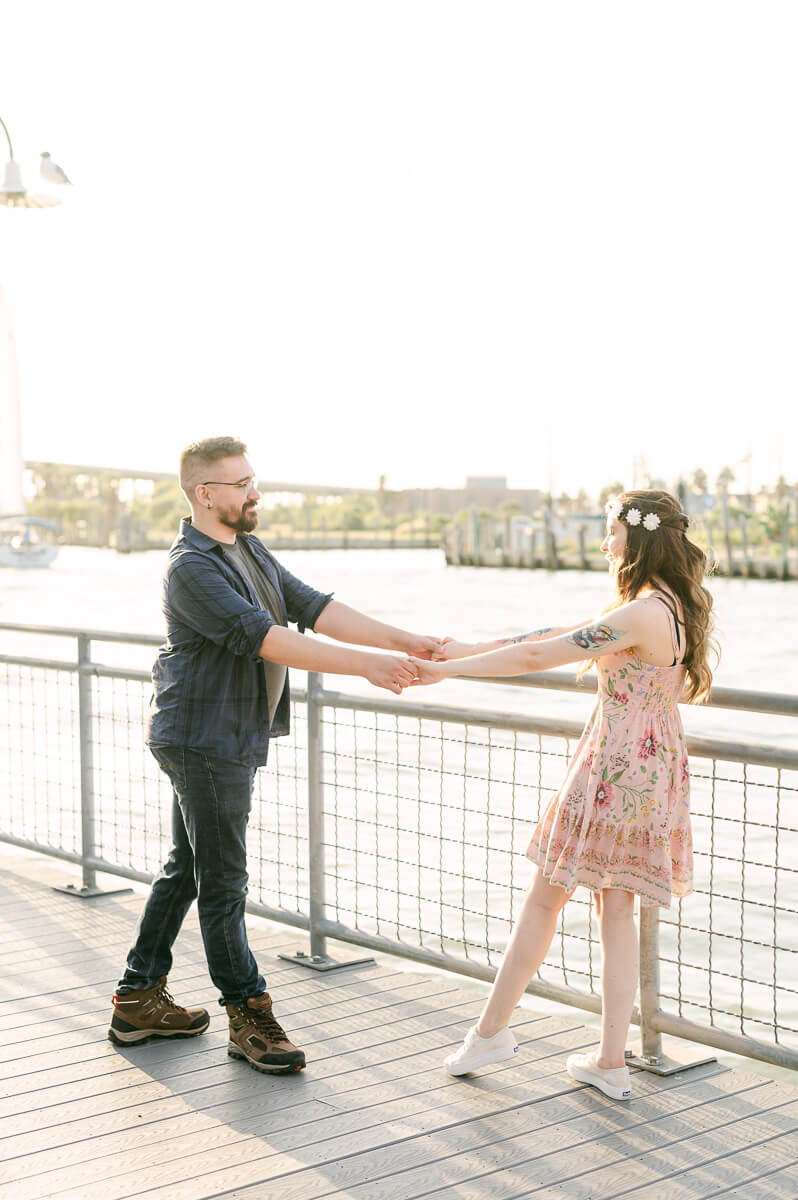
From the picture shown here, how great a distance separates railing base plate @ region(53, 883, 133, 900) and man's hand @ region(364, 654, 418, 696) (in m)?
2.44

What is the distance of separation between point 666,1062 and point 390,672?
134 centimetres

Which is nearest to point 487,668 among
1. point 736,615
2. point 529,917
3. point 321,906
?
point 529,917

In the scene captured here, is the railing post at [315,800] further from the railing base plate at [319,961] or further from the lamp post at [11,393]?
the lamp post at [11,393]

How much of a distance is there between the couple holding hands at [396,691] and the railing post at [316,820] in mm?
696

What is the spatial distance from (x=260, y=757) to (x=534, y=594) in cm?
7745

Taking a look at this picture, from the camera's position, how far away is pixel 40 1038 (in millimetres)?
3932

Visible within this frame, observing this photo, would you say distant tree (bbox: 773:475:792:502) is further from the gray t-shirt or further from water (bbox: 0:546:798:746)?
the gray t-shirt

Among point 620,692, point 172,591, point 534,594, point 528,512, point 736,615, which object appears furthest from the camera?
point 528,512

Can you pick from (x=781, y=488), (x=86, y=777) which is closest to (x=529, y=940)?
(x=86, y=777)

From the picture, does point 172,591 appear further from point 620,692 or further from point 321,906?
Result: point 321,906

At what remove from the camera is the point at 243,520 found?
361 centimetres

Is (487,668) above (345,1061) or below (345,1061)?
above

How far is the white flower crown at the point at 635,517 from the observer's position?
3273 millimetres

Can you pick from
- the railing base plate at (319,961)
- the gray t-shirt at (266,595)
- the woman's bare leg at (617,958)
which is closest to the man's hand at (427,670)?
the gray t-shirt at (266,595)
